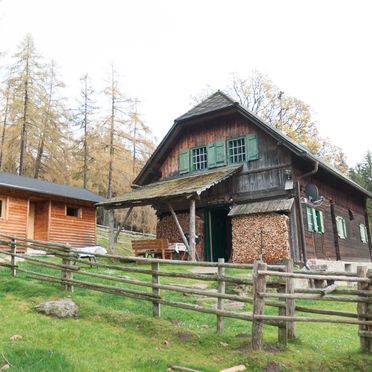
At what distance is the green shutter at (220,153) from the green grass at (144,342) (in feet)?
35.1

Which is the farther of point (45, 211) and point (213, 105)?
point (45, 211)

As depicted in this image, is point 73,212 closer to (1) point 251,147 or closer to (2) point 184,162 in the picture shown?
(2) point 184,162

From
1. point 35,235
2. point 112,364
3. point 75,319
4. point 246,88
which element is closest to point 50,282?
point 75,319

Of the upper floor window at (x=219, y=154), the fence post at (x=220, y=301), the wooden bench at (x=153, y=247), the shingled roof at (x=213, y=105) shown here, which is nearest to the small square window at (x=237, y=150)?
the upper floor window at (x=219, y=154)

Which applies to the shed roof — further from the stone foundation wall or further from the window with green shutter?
the window with green shutter

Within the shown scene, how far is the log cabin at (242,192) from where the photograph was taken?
16.5 m

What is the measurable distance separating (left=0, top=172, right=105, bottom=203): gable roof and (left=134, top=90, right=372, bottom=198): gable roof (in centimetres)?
305

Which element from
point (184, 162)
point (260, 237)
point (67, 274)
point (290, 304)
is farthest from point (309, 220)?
point (290, 304)

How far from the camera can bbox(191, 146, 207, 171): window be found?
65.1 feet

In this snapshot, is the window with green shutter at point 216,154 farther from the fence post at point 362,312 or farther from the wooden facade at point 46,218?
the fence post at point 362,312

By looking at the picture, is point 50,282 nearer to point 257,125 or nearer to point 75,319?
point 75,319

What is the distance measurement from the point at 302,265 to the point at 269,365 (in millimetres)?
11079

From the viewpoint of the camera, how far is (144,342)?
21.9 ft

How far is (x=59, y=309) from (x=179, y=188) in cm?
969
